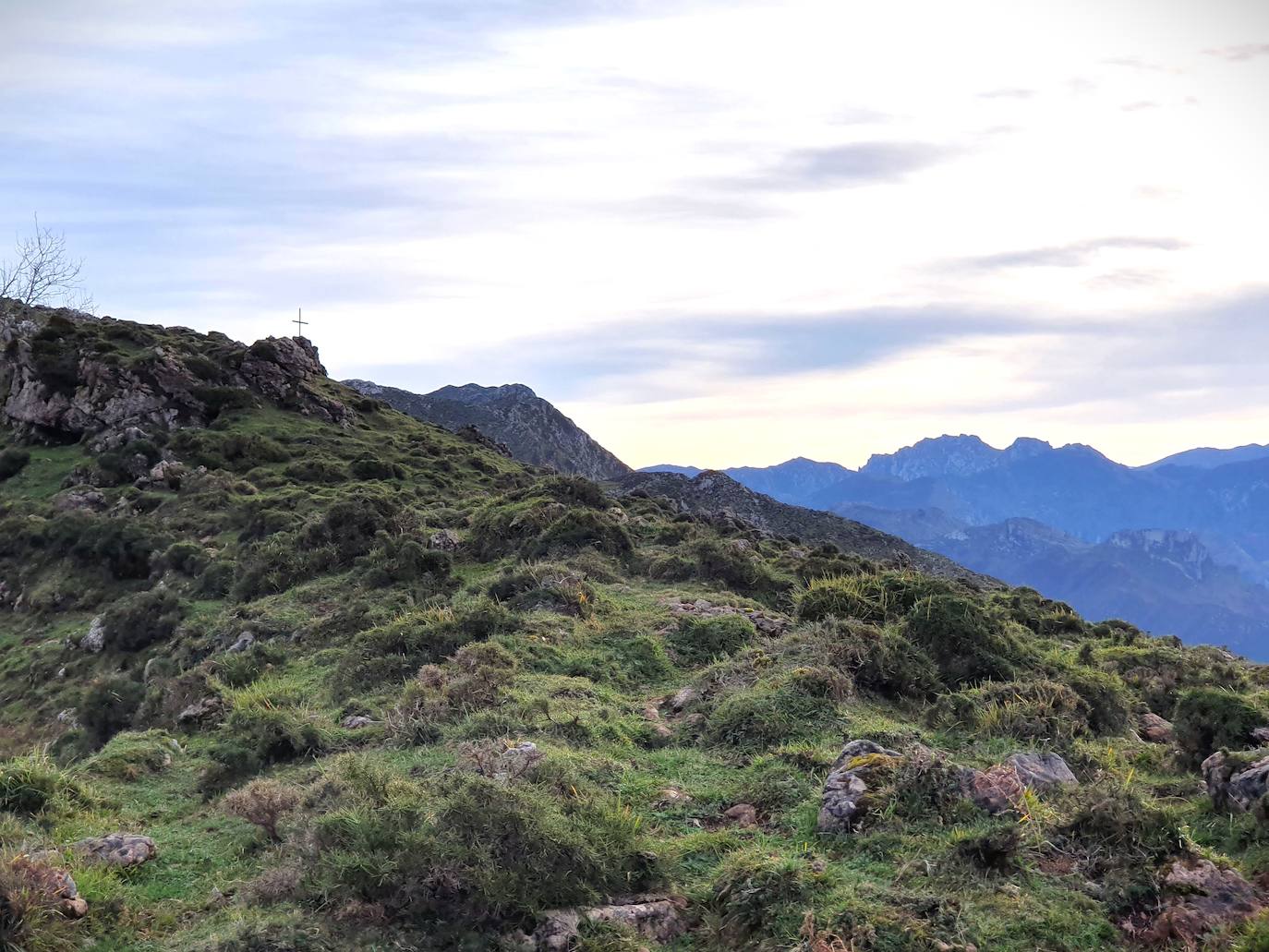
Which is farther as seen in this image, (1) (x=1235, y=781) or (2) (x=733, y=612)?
(2) (x=733, y=612)

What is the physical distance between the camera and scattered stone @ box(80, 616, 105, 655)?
68.2 ft

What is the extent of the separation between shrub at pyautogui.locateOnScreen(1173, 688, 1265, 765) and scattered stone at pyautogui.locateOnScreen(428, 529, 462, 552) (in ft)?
53.4

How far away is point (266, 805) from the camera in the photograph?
8.36m

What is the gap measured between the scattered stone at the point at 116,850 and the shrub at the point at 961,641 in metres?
10.2

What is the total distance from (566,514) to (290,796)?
14.4 m

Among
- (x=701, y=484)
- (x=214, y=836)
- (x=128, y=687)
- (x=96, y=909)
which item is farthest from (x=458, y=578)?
(x=701, y=484)

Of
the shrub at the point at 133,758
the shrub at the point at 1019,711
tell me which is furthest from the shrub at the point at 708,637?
the shrub at the point at 133,758

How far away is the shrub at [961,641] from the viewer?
1230 cm

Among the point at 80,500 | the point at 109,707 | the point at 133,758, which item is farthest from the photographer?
the point at 80,500

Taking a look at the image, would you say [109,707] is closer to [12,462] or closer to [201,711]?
[201,711]

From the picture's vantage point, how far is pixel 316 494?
2919cm

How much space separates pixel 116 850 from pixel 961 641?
36.3 feet

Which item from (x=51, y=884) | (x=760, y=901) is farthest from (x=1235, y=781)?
(x=51, y=884)

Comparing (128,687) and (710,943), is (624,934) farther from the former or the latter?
(128,687)
